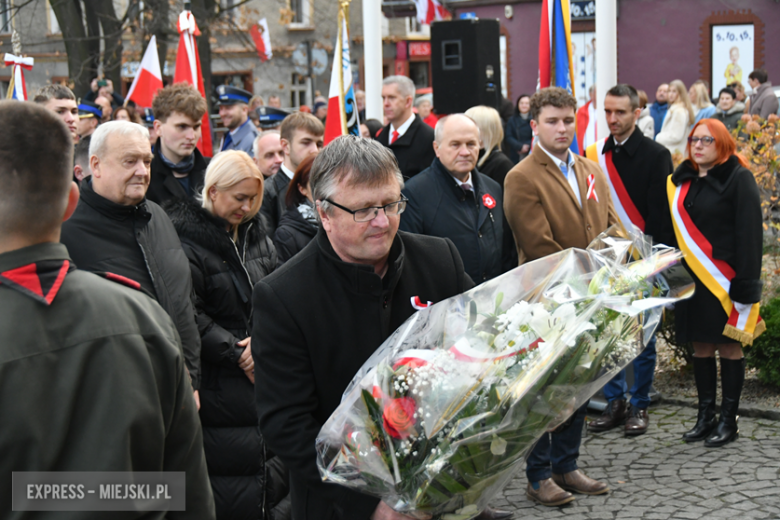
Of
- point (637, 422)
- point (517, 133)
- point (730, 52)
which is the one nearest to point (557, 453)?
point (637, 422)

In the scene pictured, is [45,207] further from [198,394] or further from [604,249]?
[198,394]

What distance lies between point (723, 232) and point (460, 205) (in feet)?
6.12

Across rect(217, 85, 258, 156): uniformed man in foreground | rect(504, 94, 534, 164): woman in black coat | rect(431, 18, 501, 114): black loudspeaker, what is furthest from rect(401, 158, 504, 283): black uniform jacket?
rect(504, 94, 534, 164): woman in black coat

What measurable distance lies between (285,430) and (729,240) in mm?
4050

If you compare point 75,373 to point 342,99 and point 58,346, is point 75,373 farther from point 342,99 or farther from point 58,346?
point 342,99

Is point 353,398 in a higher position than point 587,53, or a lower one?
lower

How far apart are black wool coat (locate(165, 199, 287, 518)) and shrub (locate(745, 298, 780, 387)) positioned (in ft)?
12.8

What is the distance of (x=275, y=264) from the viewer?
4582mm

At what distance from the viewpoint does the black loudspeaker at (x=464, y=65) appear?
31.3ft

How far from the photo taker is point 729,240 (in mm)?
5512

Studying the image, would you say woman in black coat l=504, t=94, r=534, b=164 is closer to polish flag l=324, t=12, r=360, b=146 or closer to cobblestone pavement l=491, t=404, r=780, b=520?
polish flag l=324, t=12, r=360, b=146

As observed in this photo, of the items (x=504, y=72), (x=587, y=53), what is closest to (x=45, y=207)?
(x=587, y=53)

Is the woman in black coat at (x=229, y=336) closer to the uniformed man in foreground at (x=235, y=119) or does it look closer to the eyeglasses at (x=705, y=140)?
the eyeglasses at (x=705, y=140)

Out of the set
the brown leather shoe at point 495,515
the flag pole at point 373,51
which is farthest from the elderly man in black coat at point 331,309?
the flag pole at point 373,51
